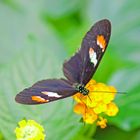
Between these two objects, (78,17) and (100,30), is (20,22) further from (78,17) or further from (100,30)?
(100,30)

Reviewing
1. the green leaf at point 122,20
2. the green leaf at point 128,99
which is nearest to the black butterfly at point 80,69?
the green leaf at point 128,99

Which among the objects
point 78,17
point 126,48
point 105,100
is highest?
point 78,17

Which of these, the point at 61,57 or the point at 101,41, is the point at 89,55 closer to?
the point at 101,41

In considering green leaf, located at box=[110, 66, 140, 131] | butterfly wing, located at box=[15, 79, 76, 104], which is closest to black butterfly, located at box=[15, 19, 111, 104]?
butterfly wing, located at box=[15, 79, 76, 104]

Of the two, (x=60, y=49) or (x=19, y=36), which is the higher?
(x=19, y=36)

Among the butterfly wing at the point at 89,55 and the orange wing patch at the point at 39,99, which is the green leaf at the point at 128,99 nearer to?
the butterfly wing at the point at 89,55

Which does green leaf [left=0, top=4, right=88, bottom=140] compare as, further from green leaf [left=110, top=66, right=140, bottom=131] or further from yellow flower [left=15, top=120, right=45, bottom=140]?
green leaf [left=110, top=66, right=140, bottom=131]

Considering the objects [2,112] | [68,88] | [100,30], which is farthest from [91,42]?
[2,112]
